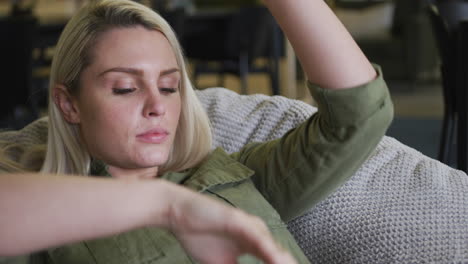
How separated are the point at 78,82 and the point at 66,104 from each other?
0.23 feet

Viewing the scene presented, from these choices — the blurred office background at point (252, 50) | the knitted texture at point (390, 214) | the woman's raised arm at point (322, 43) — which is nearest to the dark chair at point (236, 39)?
the blurred office background at point (252, 50)

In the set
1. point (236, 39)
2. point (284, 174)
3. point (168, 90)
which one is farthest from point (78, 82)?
point (236, 39)

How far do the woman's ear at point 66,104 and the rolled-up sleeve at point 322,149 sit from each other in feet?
1.08

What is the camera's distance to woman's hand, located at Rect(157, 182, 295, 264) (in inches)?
25.4

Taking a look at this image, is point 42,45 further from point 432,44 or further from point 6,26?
point 432,44

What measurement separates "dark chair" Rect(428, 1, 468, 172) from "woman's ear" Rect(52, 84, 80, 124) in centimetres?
146

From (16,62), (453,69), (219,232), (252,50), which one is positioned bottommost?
(252,50)

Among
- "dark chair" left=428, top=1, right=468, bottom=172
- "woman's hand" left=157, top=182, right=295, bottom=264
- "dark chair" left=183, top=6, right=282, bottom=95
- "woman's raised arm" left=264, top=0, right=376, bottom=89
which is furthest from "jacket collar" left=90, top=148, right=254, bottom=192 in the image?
"dark chair" left=183, top=6, right=282, bottom=95

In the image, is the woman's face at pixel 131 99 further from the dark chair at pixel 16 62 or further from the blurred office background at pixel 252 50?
Answer: the dark chair at pixel 16 62

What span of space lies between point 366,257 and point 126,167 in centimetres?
47

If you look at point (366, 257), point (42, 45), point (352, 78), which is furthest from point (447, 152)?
point (42, 45)

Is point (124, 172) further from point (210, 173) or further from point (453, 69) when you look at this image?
point (453, 69)

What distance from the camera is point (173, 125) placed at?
120 cm

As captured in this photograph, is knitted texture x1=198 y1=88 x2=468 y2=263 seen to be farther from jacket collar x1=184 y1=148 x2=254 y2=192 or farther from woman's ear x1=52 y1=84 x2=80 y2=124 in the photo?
woman's ear x1=52 y1=84 x2=80 y2=124
